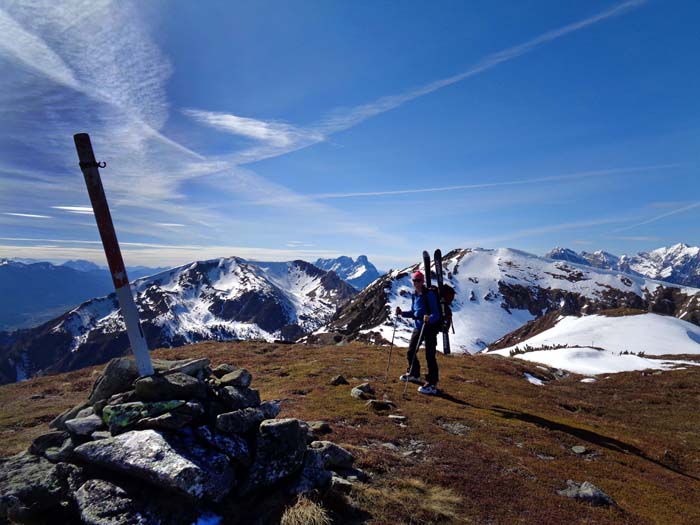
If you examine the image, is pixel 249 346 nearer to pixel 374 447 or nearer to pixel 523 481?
pixel 374 447

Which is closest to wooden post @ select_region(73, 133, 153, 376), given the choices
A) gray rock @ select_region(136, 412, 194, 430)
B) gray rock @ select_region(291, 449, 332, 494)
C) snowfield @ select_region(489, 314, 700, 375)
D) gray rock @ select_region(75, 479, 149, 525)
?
gray rock @ select_region(136, 412, 194, 430)

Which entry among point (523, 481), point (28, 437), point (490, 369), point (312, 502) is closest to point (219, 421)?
point (312, 502)

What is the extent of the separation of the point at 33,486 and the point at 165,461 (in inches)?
96.1

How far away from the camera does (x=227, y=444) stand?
8.48 metres

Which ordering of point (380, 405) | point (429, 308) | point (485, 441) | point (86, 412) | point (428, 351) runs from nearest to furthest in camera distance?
1. point (86, 412)
2. point (485, 441)
3. point (380, 405)
4. point (429, 308)
5. point (428, 351)

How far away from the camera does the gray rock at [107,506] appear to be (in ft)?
22.0

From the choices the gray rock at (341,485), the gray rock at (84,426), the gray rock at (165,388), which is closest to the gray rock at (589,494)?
the gray rock at (341,485)

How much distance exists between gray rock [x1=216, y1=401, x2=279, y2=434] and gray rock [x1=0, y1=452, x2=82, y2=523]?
2919 millimetres

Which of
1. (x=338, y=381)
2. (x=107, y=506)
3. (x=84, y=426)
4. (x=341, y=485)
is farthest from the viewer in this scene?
(x=338, y=381)

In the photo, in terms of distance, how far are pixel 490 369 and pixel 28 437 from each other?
109 ft

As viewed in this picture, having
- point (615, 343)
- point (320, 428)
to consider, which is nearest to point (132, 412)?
point (320, 428)

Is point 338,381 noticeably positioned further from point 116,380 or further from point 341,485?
point 116,380

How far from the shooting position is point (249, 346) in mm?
41156

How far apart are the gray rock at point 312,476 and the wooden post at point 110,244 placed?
16.0 ft
